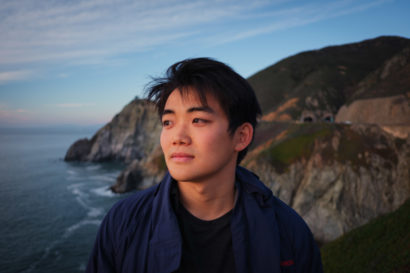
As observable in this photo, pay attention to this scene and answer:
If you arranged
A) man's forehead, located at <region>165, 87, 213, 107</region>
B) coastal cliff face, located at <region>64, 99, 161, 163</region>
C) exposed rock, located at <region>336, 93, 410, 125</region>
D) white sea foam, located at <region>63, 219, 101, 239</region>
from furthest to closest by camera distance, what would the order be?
coastal cliff face, located at <region>64, 99, 161, 163</region> → exposed rock, located at <region>336, 93, 410, 125</region> → white sea foam, located at <region>63, 219, 101, 239</region> → man's forehead, located at <region>165, 87, 213, 107</region>

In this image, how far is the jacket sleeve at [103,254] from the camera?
275 centimetres

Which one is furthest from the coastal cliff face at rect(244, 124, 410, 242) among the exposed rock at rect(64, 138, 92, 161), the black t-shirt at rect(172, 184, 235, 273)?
the exposed rock at rect(64, 138, 92, 161)

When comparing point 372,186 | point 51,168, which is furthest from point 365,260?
point 51,168

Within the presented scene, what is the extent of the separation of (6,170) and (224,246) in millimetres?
93752

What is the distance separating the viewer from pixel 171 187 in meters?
3.26

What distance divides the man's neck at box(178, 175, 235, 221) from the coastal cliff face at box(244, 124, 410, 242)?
31.9m

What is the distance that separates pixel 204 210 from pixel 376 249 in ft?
39.7

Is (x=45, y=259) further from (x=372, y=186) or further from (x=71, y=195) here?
(x=372, y=186)

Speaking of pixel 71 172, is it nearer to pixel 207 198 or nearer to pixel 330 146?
pixel 330 146

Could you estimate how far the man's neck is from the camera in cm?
318

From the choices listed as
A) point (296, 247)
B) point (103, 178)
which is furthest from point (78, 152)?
point (296, 247)

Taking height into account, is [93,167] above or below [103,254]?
below

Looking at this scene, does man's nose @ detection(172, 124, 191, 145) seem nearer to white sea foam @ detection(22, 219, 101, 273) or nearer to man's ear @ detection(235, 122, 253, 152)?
man's ear @ detection(235, 122, 253, 152)

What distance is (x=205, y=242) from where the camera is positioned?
3.11 metres
